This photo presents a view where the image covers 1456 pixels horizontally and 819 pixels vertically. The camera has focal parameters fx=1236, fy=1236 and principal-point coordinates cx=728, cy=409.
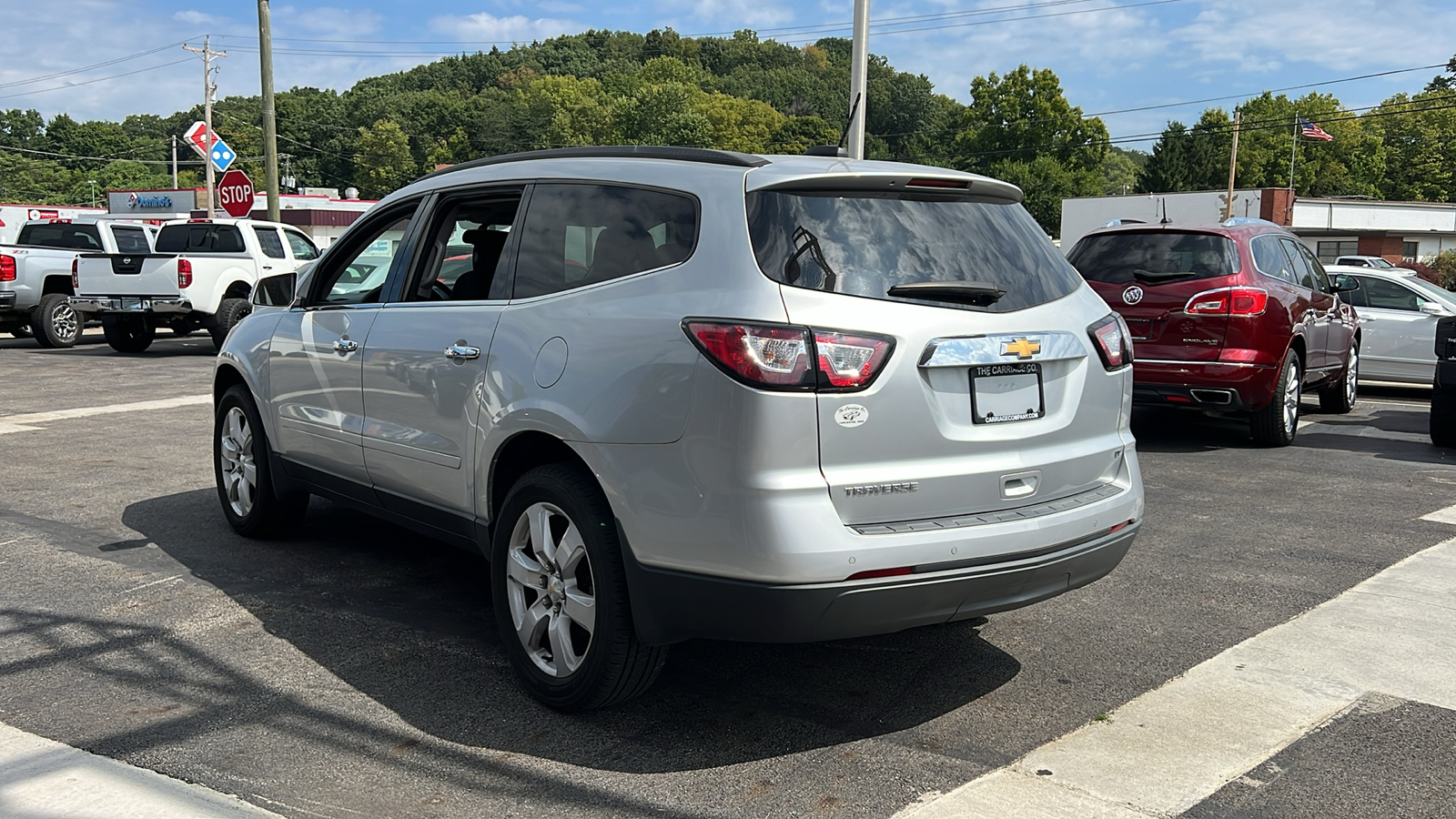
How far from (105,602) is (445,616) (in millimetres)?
1425

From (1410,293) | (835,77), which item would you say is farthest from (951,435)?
(835,77)

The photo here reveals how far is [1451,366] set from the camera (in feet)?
31.0

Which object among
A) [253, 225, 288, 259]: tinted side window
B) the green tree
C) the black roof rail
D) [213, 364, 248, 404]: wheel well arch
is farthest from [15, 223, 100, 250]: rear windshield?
the green tree

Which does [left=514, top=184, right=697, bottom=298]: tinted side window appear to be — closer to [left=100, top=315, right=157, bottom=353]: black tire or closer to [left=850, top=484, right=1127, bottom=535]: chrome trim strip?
[left=850, top=484, right=1127, bottom=535]: chrome trim strip

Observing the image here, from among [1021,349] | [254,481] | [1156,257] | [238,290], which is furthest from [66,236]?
[1021,349]

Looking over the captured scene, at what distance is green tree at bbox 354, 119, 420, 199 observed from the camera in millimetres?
117812

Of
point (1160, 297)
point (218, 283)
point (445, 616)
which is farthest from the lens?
point (218, 283)

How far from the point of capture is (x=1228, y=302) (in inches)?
358

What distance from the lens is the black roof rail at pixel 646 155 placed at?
153 inches

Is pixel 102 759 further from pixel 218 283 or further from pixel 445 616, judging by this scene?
pixel 218 283

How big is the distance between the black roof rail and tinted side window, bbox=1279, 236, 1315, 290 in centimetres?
749

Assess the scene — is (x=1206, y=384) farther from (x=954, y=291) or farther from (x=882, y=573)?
(x=882, y=573)

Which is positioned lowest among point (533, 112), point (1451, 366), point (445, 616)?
point (445, 616)

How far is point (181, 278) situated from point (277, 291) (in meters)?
12.6
